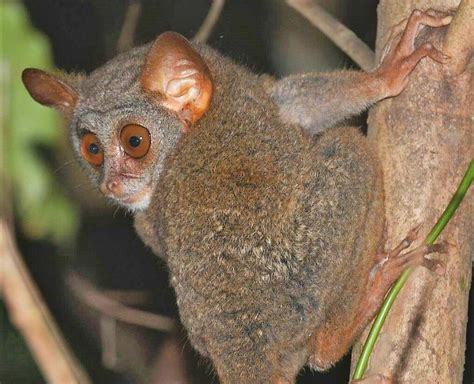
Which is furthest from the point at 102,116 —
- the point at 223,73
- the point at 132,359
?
the point at 132,359

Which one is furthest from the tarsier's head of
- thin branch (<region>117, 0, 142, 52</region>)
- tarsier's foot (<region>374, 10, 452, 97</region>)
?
thin branch (<region>117, 0, 142, 52</region>)

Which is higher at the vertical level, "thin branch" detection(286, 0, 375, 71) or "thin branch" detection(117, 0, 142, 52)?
"thin branch" detection(286, 0, 375, 71)

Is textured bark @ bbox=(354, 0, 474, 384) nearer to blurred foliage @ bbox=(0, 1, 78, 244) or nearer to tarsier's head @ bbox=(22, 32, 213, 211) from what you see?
tarsier's head @ bbox=(22, 32, 213, 211)

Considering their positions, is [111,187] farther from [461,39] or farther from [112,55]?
[112,55]

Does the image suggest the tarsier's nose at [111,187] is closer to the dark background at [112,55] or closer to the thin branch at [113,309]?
the dark background at [112,55]

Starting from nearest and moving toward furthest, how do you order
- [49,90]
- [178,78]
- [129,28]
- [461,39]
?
[461,39] < [178,78] < [49,90] < [129,28]

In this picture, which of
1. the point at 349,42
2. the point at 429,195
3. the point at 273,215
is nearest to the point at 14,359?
the point at 273,215

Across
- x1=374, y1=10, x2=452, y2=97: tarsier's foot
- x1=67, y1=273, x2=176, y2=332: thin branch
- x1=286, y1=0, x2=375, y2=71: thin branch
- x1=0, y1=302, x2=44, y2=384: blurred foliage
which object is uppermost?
x1=374, y1=10, x2=452, y2=97: tarsier's foot
